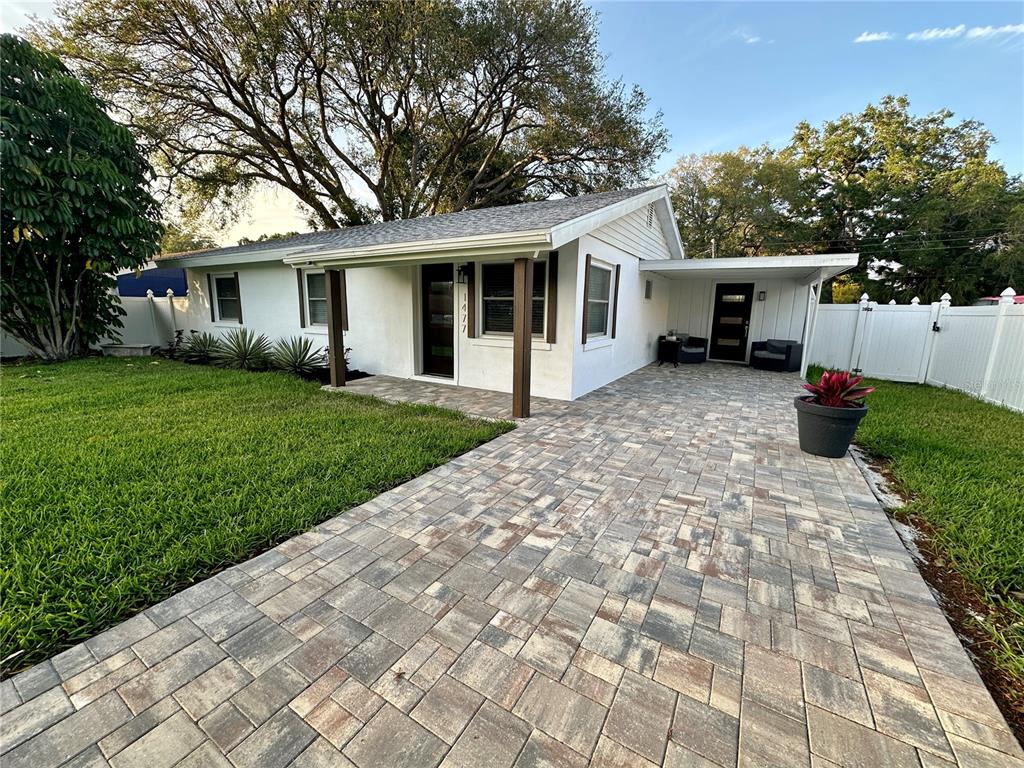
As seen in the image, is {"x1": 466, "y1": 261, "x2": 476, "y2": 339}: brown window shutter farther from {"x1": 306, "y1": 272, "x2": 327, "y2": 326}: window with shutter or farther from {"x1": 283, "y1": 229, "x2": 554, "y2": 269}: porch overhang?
{"x1": 306, "y1": 272, "x2": 327, "y2": 326}: window with shutter

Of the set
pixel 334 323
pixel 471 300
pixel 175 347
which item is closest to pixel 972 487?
pixel 471 300

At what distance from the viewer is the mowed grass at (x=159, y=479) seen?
6.66 feet

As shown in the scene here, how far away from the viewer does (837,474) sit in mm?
3707

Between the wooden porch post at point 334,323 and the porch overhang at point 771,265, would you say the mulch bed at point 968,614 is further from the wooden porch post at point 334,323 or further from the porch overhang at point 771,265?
the wooden porch post at point 334,323

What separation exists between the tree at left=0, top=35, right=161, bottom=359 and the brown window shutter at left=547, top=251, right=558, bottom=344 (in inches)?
316

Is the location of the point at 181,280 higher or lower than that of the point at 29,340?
higher

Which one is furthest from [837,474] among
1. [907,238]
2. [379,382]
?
[907,238]

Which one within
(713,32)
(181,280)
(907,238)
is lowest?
(181,280)

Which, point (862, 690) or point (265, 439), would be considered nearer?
point (862, 690)

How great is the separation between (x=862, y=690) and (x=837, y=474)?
8.62ft

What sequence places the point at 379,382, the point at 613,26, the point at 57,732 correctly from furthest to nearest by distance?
1. the point at 613,26
2. the point at 379,382
3. the point at 57,732

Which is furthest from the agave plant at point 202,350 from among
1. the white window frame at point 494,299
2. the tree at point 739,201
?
the tree at point 739,201

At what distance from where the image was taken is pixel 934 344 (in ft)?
26.1

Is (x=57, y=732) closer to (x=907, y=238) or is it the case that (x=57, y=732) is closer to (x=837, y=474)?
(x=837, y=474)
